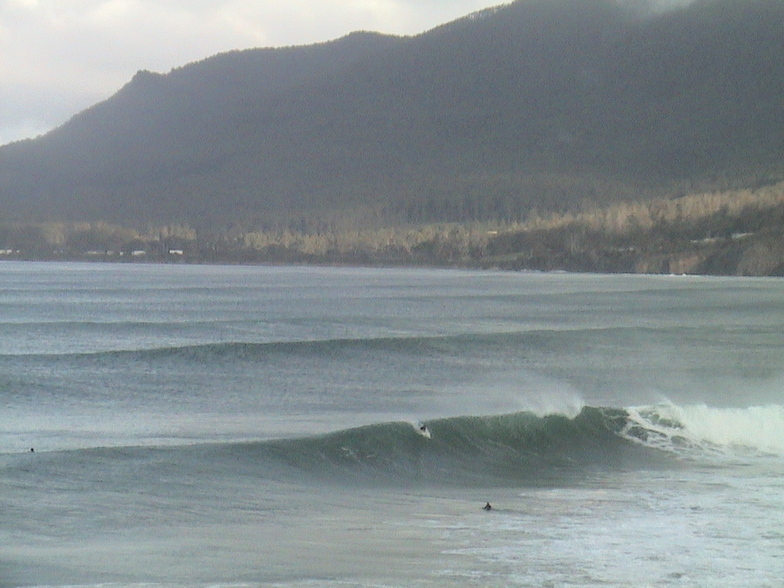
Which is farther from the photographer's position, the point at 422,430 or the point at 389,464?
the point at 422,430

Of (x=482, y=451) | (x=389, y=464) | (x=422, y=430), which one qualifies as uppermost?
(x=422, y=430)

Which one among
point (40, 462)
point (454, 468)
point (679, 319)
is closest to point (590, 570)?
point (454, 468)

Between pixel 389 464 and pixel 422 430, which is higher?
pixel 422 430

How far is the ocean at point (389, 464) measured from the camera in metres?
14.6

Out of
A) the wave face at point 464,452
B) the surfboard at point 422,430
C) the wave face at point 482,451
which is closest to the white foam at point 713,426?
the wave face at point 482,451

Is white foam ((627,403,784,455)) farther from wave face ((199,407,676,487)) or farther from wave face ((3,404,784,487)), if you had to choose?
wave face ((199,407,676,487))

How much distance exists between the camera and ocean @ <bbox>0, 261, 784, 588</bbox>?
576 inches

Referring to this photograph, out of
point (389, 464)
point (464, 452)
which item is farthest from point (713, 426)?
point (389, 464)

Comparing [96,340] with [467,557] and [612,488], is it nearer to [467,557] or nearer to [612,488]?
[612,488]

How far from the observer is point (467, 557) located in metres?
14.8

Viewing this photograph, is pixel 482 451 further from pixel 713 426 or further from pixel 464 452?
pixel 713 426

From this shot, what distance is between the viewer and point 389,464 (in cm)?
2284

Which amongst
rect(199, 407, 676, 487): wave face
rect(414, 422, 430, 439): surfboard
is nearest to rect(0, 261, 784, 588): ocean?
rect(199, 407, 676, 487): wave face

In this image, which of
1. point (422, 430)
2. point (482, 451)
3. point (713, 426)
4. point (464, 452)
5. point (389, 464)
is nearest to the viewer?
point (389, 464)
